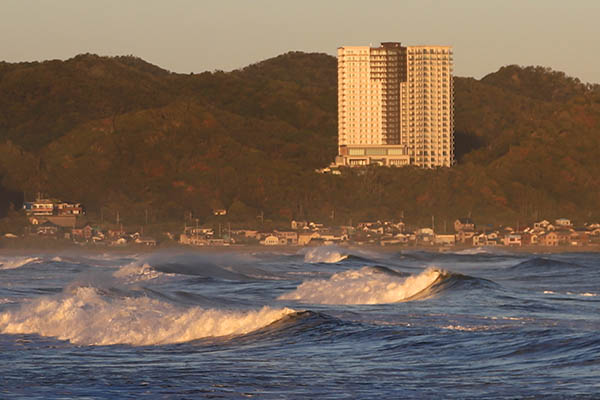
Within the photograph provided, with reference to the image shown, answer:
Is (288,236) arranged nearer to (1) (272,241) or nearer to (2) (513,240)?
(1) (272,241)

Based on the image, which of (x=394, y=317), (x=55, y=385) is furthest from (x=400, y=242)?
(x=55, y=385)

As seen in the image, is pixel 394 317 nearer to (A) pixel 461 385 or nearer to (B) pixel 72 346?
(B) pixel 72 346

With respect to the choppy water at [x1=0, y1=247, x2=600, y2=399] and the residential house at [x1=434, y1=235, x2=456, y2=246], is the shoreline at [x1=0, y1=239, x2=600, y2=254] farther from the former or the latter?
the choppy water at [x1=0, y1=247, x2=600, y2=399]

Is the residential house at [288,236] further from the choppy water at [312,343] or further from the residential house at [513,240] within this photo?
the choppy water at [312,343]

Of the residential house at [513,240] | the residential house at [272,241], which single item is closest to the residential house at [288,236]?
the residential house at [272,241]

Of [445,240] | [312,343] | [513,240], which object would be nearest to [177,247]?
[445,240]
